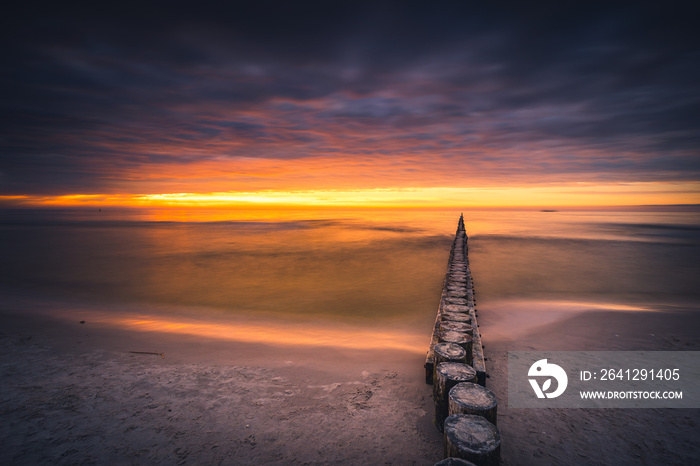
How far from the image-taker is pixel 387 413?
3.87 m

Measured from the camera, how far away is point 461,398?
2959 millimetres

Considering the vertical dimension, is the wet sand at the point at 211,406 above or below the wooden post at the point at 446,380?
below

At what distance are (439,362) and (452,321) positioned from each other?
4.15ft

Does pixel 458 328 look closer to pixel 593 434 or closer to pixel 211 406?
pixel 593 434

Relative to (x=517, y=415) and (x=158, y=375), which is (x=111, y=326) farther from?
(x=517, y=415)

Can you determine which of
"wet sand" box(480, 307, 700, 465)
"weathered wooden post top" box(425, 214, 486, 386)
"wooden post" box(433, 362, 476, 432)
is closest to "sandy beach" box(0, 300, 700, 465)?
"wet sand" box(480, 307, 700, 465)

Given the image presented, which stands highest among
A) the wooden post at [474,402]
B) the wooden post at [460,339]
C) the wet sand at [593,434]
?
the wooden post at [460,339]

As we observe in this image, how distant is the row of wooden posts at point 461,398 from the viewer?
8.18 feet

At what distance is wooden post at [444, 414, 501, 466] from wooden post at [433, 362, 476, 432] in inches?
21.3

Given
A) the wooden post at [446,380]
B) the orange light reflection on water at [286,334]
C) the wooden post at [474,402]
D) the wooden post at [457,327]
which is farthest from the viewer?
the orange light reflection on water at [286,334]

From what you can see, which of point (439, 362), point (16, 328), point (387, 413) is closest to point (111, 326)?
point (16, 328)

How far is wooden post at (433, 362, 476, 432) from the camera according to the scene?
132 inches

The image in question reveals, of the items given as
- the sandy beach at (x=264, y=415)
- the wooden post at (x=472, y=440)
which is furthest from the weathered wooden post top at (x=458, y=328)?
the wooden post at (x=472, y=440)

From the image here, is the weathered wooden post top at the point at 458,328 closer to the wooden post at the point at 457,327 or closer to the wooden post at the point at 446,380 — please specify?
the wooden post at the point at 457,327
